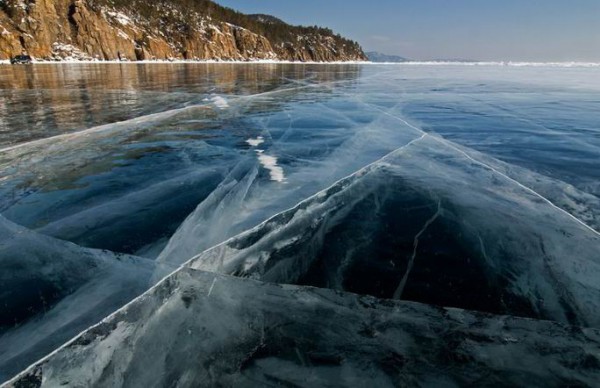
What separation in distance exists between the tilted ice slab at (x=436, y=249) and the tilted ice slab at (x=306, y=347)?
0.71 ft

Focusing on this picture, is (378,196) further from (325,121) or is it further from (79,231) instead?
(325,121)

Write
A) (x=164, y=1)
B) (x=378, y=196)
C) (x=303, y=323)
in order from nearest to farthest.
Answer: (x=303, y=323)
(x=378, y=196)
(x=164, y=1)

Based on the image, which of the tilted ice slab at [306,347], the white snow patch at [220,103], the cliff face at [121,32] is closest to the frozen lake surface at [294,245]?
the tilted ice slab at [306,347]

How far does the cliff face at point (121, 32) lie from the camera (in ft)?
142

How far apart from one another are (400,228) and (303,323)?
137 centimetres

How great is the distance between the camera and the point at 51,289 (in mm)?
1820

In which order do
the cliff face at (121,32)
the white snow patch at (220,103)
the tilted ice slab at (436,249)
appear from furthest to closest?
the cliff face at (121,32) → the white snow patch at (220,103) → the tilted ice slab at (436,249)

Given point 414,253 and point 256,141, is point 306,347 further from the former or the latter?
point 256,141

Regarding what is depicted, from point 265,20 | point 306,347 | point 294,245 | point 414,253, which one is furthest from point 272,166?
point 265,20

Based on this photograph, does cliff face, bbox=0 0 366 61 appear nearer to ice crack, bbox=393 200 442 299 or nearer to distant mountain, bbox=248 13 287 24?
distant mountain, bbox=248 13 287 24

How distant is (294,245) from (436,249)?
3.31 feet

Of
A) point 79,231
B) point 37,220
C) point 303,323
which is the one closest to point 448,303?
point 303,323

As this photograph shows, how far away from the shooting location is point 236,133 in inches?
233

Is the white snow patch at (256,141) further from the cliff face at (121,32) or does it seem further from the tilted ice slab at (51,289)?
the cliff face at (121,32)
